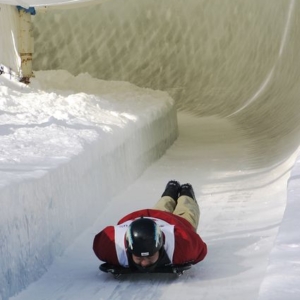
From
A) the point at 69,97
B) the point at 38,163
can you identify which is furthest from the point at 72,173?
the point at 69,97

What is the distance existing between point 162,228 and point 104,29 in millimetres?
11737

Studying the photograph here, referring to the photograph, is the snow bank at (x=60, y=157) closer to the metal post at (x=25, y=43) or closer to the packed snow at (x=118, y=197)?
the packed snow at (x=118, y=197)

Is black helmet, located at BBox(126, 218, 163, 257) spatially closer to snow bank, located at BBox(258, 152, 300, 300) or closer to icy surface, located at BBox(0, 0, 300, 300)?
icy surface, located at BBox(0, 0, 300, 300)

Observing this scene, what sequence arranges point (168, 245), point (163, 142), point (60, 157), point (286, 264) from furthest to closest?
1. point (163, 142)
2. point (60, 157)
3. point (168, 245)
4. point (286, 264)

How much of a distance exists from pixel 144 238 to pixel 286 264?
836 mm

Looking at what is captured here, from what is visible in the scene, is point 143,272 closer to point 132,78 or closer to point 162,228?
point 162,228

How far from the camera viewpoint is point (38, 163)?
446 centimetres

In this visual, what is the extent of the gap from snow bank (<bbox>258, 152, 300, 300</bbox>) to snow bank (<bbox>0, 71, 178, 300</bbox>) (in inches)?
48.2

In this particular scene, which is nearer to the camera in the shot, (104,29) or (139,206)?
(139,206)

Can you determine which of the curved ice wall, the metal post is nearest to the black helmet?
the metal post

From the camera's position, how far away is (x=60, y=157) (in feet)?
15.5

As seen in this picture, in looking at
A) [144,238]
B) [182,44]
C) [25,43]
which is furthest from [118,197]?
[182,44]

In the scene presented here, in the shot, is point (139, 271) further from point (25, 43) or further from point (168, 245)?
point (25, 43)

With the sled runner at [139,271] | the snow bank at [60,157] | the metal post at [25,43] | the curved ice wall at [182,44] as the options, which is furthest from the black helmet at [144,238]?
the curved ice wall at [182,44]
